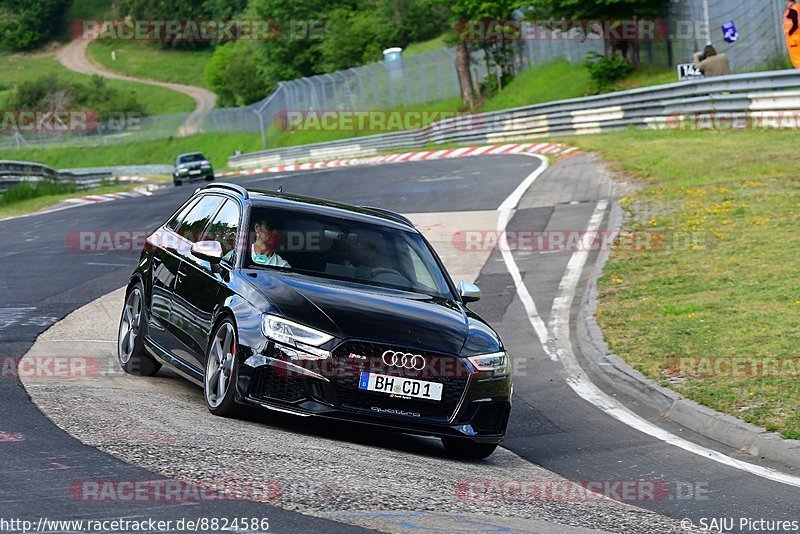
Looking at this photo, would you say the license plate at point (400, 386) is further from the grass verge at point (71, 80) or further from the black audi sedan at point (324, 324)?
the grass verge at point (71, 80)

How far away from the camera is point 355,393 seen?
25.0ft

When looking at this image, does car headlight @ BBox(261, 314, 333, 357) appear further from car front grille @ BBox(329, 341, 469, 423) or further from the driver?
the driver

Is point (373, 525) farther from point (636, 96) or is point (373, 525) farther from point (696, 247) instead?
point (636, 96)

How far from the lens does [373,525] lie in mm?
5633

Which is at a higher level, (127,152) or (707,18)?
(707,18)

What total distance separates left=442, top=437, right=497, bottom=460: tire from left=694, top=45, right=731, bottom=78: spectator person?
84.0 ft

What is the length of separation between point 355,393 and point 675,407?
3.22 metres

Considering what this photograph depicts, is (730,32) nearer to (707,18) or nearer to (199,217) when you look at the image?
(707,18)

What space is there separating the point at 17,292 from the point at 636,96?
23486 mm

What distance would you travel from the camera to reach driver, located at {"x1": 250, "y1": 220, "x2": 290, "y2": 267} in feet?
28.7

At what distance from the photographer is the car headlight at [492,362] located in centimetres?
798

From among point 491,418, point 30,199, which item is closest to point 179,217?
point 491,418

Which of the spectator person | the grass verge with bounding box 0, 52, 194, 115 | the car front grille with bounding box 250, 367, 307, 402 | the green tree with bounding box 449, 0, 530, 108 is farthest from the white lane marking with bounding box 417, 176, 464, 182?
the grass verge with bounding box 0, 52, 194, 115

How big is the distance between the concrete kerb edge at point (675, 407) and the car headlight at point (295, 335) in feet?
10.2
